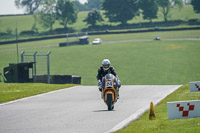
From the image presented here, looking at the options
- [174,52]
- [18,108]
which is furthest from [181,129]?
[174,52]

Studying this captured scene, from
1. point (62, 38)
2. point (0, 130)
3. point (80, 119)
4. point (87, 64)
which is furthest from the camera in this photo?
point (62, 38)

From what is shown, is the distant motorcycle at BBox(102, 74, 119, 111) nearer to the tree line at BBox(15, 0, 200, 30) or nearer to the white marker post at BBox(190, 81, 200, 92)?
the white marker post at BBox(190, 81, 200, 92)

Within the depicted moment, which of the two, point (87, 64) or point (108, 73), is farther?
point (87, 64)

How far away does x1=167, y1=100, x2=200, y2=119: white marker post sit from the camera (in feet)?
35.3

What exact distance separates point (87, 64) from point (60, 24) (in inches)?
3134

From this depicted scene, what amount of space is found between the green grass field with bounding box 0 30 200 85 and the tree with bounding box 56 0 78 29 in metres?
49.3

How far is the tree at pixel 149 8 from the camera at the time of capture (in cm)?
12825

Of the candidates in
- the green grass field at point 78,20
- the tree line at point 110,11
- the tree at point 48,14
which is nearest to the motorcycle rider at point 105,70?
the green grass field at point 78,20

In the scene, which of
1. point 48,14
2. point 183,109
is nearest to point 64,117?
point 183,109

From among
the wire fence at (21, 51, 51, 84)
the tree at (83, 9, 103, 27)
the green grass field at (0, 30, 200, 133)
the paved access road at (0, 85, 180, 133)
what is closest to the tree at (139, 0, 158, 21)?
the tree at (83, 9, 103, 27)

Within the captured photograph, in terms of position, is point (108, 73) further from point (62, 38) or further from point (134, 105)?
point (62, 38)

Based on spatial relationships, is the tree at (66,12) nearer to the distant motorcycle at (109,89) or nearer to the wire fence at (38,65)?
the wire fence at (38,65)

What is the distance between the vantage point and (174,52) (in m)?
64.8

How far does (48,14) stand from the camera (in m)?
140
